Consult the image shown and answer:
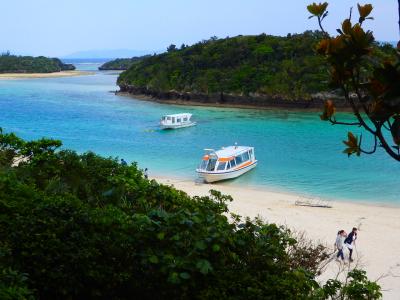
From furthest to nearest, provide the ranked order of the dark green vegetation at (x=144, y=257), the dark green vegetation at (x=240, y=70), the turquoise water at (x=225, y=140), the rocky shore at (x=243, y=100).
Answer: the dark green vegetation at (x=240, y=70) < the rocky shore at (x=243, y=100) < the turquoise water at (x=225, y=140) < the dark green vegetation at (x=144, y=257)

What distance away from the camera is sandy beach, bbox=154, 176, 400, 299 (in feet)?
36.8

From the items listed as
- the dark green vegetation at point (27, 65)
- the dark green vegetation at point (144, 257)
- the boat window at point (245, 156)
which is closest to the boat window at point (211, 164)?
the boat window at point (245, 156)

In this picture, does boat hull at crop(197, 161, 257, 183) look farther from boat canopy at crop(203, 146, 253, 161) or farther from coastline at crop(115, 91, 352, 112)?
coastline at crop(115, 91, 352, 112)

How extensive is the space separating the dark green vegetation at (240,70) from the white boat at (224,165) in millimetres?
25730

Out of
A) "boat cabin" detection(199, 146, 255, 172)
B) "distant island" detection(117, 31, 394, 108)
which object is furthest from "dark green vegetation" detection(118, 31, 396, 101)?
"boat cabin" detection(199, 146, 255, 172)

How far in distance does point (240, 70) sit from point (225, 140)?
80.0 feet

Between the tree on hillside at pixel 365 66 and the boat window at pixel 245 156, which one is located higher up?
the tree on hillside at pixel 365 66

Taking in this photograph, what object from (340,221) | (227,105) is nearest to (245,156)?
(340,221)

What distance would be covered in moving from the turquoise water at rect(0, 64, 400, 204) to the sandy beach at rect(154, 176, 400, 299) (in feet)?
5.37

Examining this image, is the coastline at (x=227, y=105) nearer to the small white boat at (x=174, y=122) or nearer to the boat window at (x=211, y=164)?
the small white boat at (x=174, y=122)

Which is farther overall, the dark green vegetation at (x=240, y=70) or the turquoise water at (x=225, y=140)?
the dark green vegetation at (x=240, y=70)

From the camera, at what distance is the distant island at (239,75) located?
49188 millimetres

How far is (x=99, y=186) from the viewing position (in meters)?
7.74

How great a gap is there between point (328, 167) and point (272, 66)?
3098 cm
